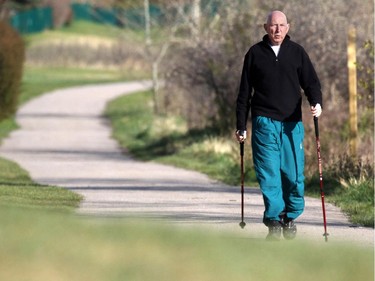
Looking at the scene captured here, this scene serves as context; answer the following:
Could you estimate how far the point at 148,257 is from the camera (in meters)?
8.56

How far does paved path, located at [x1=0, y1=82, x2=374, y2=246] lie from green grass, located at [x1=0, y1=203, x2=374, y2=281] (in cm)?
257

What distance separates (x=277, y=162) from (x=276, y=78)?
0.76 metres

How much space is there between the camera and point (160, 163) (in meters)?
24.9

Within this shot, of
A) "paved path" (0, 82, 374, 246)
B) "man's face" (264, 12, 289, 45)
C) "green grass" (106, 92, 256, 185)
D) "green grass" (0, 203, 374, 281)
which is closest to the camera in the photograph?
"green grass" (0, 203, 374, 281)

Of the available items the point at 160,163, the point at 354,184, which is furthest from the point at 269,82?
the point at 160,163

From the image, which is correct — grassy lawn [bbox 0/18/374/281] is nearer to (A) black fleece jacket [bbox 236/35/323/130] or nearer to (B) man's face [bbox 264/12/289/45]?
(A) black fleece jacket [bbox 236/35/323/130]

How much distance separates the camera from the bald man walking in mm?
12234

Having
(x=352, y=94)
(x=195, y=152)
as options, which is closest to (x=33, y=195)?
(x=352, y=94)

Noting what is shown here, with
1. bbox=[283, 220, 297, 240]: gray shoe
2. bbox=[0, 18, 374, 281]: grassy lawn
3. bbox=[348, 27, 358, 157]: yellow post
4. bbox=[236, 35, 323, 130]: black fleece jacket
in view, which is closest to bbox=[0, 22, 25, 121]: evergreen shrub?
bbox=[348, 27, 358, 157]: yellow post

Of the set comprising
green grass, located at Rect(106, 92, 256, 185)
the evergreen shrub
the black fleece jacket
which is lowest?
green grass, located at Rect(106, 92, 256, 185)

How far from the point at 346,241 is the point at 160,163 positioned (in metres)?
12.9

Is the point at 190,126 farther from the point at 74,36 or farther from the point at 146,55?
the point at 74,36

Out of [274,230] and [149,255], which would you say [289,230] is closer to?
[274,230]

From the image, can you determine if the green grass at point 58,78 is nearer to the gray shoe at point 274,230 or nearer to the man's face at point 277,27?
the man's face at point 277,27
